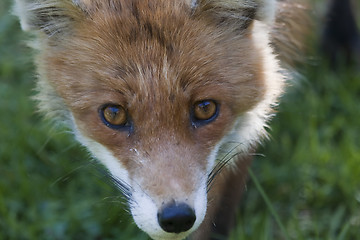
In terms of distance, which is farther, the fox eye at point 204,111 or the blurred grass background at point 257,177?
the blurred grass background at point 257,177

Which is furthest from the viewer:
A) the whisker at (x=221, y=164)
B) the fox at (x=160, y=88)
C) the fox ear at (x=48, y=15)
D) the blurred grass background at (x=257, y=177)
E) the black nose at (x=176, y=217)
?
the blurred grass background at (x=257, y=177)

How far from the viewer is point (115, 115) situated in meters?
3.85

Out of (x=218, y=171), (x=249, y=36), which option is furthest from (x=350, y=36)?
(x=218, y=171)

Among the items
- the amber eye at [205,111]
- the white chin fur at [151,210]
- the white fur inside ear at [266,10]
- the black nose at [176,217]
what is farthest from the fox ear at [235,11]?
the black nose at [176,217]

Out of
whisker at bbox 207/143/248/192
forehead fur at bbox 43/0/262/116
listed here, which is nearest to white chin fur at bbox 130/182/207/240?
whisker at bbox 207/143/248/192

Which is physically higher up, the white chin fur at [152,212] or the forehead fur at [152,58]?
the forehead fur at [152,58]

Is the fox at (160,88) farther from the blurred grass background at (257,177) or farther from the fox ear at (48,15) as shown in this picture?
the blurred grass background at (257,177)

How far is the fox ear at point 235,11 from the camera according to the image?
4.09m

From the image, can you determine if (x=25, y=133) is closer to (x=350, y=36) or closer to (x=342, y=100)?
(x=342, y=100)

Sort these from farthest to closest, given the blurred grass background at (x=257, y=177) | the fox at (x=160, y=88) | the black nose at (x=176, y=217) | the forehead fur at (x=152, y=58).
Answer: the blurred grass background at (x=257, y=177) < the forehead fur at (x=152, y=58) < the fox at (x=160, y=88) < the black nose at (x=176, y=217)

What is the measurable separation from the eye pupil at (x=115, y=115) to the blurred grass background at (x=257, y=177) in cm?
81

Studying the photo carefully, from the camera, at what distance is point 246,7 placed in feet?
13.9

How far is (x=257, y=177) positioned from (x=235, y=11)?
6.84ft

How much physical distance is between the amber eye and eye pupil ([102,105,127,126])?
484mm
